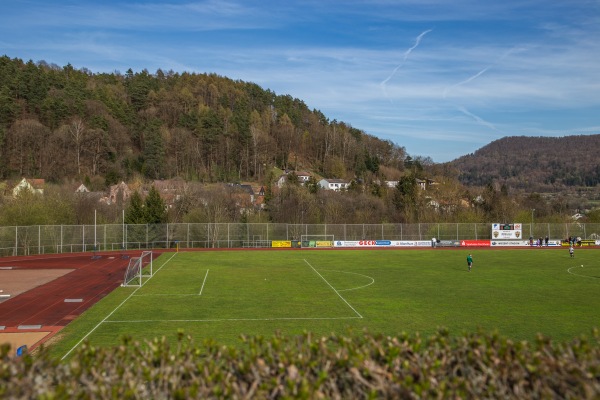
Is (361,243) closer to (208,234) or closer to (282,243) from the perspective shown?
(282,243)

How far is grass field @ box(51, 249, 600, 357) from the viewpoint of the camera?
19.8 m

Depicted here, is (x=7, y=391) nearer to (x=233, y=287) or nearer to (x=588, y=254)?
(x=233, y=287)

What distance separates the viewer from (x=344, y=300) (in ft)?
86.1

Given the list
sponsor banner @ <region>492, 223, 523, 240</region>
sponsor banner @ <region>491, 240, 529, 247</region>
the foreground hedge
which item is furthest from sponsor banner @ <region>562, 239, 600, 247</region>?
the foreground hedge

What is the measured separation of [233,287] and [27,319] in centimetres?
1159

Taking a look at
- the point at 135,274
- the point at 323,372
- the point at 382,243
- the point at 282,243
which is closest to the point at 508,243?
the point at 382,243

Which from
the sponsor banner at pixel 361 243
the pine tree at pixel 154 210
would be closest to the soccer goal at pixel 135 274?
the pine tree at pixel 154 210

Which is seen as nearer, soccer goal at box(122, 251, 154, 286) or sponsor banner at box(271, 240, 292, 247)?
soccer goal at box(122, 251, 154, 286)

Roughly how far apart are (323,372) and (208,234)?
5609 centimetres

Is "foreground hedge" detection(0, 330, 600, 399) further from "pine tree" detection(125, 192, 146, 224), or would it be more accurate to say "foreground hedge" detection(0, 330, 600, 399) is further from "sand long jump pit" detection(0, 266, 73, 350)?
"pine tree" detection(125, 192, 146, 224)

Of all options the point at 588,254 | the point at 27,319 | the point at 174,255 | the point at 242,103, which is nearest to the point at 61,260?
the point at 174,255

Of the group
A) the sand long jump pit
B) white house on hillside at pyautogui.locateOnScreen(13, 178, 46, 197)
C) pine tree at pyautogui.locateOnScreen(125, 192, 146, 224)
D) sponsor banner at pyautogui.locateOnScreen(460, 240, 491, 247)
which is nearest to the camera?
the sand long jump pit

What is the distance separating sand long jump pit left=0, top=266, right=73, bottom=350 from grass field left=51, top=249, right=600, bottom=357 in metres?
1.06

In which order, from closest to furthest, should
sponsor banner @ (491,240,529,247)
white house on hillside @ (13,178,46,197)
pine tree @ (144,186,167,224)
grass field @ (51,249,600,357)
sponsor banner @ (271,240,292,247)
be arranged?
1. grass field @ (51,249,600,357)
2. white house on hillside @ (13,178,46,197)
3. sponsor banner @ (271,240,292,247)
4. pine tree @ (144,186,167,224)
5. sponsor banner @ (491,240,529,247)
